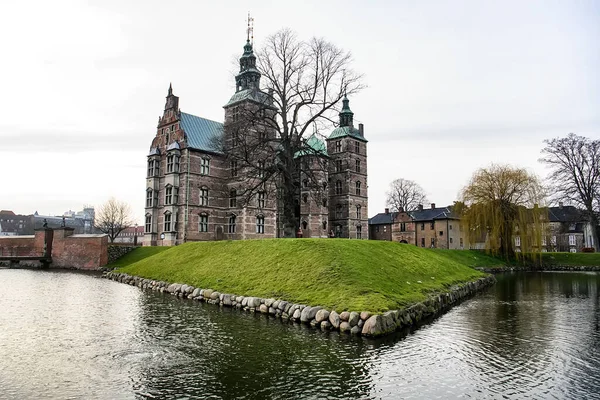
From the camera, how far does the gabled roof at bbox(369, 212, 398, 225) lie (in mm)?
75500

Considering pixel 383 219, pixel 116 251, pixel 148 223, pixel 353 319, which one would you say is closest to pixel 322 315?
pixel 353 319

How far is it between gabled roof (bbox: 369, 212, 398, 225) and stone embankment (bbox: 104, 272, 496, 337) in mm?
52868

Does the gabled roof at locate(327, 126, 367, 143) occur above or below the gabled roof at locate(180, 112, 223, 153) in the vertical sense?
above

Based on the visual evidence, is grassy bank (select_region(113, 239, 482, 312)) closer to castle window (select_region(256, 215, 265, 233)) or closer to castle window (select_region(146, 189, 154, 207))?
castle window (select_region(146, 189, 154, 207))

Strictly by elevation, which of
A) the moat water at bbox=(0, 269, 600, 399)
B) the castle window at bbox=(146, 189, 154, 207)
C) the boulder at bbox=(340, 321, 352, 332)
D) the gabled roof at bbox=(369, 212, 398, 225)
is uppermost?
the castle window at bbox=(146, 189, 154, 207)

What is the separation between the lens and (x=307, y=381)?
843 cm

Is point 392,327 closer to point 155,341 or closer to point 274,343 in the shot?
point 274,343

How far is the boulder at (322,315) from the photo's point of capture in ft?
44.6

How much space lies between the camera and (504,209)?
43031 millimetres

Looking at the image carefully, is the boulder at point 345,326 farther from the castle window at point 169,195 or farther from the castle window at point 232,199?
the castle window at point 232,199

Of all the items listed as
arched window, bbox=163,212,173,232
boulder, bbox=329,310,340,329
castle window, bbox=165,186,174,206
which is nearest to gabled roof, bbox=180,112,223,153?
castle window, bbox=165,186,174,206

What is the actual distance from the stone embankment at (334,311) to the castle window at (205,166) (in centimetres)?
2555

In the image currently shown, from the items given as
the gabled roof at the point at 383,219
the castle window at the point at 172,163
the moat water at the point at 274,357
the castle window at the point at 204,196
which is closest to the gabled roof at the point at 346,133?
the gabled roof at the point at 383,219

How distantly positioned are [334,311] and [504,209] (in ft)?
119
